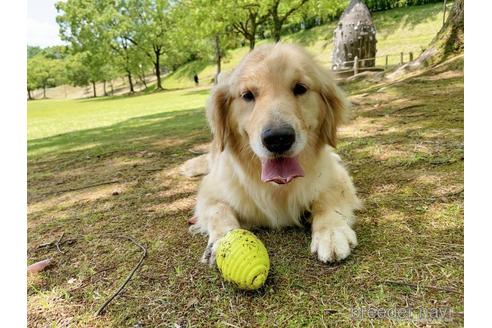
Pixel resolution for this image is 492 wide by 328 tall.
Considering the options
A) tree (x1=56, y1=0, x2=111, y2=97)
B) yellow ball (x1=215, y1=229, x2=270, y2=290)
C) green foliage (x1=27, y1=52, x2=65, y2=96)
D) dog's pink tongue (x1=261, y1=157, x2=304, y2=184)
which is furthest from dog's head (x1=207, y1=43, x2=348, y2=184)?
green foliage (x1=27, y1=52, x2=65, y2=96)

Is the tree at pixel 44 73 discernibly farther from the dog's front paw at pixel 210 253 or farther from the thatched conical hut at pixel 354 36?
the dog's front paw at pixel 210 253

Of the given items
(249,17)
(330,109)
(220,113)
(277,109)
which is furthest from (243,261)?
(249,17)

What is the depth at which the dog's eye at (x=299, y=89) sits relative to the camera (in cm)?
287

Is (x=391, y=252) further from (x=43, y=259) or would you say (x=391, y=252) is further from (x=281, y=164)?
(x=43, y=259)

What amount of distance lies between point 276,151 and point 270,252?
702 millimetres

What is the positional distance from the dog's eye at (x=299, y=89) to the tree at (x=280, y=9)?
19996 mm

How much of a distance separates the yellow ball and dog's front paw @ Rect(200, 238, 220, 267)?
169mm

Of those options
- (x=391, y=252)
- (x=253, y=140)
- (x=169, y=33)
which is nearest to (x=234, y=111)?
(x=253, y=140)

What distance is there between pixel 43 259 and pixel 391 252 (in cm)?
255

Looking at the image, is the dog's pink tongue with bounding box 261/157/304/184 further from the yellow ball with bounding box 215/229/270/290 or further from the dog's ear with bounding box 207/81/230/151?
the dog's ear with bounding box 207/81/230/151

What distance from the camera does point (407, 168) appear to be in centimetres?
378

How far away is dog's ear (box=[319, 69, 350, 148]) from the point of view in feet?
10.3

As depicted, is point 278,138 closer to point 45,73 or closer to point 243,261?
point 243,261

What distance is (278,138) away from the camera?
2410 millimetres
